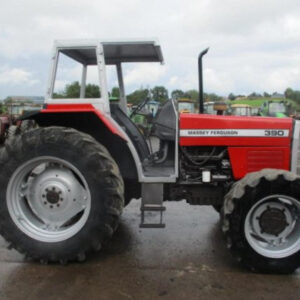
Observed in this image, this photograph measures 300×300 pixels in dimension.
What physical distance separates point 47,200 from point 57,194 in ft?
0.40

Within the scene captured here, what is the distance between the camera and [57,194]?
3.42 metres

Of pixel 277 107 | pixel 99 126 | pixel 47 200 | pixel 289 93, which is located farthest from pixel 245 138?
pixel 289 93

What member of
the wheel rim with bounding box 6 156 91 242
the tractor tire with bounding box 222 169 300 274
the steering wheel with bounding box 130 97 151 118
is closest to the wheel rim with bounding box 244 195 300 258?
the tractor tire with bounding box 222 169 300 274

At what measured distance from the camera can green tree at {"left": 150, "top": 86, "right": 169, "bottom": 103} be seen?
167 inches

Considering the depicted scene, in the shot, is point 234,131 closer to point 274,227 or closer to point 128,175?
point 274,227

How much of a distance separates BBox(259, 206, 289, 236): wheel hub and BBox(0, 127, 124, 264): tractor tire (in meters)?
1.39

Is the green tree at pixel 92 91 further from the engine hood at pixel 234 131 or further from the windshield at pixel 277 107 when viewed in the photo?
the windshield at pixel 277 107

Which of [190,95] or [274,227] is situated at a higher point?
[190,95]

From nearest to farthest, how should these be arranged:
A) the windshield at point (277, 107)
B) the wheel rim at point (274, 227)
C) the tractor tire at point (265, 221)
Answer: the tractor tire at point (265, 221), the wheel rim at point (274, 227), the windshield at point (277, 107)

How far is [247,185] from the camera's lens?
309cm

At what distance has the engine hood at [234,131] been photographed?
143 inches

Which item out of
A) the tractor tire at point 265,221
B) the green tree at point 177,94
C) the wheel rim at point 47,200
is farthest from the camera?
the green tree at point 177,94

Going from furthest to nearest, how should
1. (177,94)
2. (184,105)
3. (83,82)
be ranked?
(184,105)
(177,94)
(83,82)

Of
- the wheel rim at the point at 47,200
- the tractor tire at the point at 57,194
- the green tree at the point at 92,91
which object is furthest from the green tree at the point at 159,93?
the wheel rim at the point at 47,200
